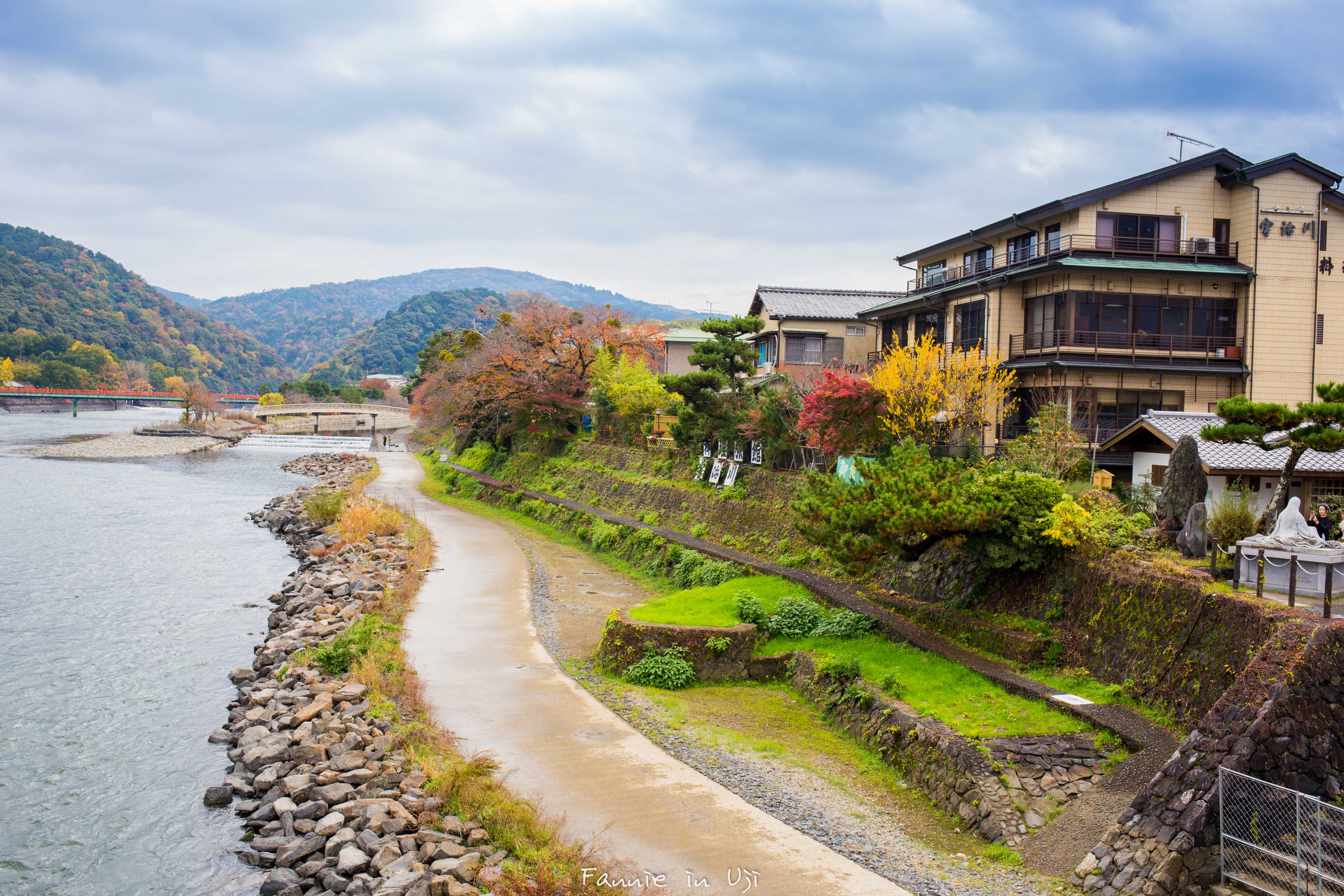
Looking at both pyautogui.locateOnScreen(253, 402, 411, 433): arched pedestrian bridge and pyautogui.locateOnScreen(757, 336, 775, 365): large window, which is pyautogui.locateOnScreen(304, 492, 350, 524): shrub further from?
pyautogui.locateOnScreen(253, 402, 411, 433): arched pedestrian bridge

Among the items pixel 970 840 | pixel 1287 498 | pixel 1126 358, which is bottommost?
pixel 970 840

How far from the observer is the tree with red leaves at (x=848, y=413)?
2220 centimetres

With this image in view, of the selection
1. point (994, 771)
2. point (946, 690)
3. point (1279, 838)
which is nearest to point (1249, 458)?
point (946, 690)

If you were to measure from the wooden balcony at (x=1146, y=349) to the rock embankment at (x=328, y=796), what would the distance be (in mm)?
23601

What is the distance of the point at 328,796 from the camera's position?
1169 cm

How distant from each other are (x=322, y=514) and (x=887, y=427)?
26910 millimetres

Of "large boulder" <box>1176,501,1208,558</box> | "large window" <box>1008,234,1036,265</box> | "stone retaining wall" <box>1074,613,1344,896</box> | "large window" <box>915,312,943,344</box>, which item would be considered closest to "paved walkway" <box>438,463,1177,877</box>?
"stone retaining wall" <box>1074,613,1344,896</box>

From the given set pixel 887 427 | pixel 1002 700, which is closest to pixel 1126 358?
pixel 887 427

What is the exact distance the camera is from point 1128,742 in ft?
36.3

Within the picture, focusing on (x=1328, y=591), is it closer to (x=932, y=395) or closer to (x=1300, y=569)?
(x=1300, y=569)

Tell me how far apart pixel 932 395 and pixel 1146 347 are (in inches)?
416

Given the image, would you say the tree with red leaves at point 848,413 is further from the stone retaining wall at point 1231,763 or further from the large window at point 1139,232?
the stone retaining wall at point 1231,763

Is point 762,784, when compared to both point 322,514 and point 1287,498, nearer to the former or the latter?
point 1287,498

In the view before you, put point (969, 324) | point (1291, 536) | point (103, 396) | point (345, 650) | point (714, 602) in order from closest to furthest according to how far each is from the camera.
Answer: point (1291, 536), point (345, 650), point (714, 602), point (969, 324), point (103, 396)
